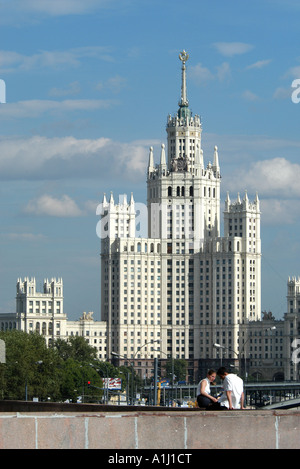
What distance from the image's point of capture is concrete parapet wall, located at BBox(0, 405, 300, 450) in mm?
36781

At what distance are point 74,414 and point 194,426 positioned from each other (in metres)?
3.71

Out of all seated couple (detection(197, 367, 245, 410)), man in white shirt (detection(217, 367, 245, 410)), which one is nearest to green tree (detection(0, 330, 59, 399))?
seated couple (detection(197, 367, 245, 410))

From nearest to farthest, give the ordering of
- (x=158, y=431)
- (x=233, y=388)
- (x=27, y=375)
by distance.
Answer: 1. (x=158, y=431)
2. (x=233, y=388)
3. (x=27, y=375)

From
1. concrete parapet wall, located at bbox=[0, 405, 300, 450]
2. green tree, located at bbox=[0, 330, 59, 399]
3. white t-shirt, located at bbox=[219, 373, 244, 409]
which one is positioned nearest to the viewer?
concrete parapet wall, located at bbox=[0, 405, 300, 450]

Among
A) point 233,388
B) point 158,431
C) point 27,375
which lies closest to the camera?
point 158,431

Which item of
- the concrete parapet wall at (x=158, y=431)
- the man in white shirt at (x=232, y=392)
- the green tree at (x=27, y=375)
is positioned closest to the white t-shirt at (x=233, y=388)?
the man in white shirt at (x=232, y=392)

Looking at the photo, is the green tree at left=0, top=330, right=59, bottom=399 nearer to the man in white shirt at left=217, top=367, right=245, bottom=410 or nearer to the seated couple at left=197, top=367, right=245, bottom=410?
the seated couple at left=197, top=367, right=245, bottom=410

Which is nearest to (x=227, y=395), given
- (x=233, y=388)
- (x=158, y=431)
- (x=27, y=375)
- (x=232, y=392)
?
(x=232, y=392)

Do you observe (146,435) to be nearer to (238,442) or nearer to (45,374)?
(238,442)

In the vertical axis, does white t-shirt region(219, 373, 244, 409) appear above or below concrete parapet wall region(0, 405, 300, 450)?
above

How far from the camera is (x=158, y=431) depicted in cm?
3725

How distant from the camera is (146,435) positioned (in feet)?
122

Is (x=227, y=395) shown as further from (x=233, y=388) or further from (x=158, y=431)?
→ (x=158, y=431)
